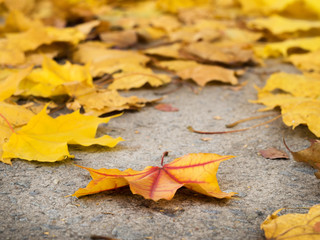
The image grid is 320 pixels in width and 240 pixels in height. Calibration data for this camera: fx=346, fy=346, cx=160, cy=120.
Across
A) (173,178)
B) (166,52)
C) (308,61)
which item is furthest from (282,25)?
(173,178)

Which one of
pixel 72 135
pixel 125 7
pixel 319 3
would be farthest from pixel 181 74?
pixel 125 7

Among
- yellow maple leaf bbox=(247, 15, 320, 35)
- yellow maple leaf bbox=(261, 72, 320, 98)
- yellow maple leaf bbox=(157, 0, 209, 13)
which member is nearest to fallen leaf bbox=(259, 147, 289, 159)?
yellow maple leaf bbox=(261, 72, 320, 98)

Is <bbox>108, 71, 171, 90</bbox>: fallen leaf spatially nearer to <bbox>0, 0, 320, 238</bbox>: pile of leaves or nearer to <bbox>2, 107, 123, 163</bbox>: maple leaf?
<bbox>0, 0, 320, 238</bbox>: pile of leaves

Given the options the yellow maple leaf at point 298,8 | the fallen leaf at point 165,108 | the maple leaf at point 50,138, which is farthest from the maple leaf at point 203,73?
the yellow maple leaf at point 298,8

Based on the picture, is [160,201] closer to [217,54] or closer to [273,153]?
[273,153]

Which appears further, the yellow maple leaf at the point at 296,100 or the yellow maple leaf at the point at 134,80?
the yellow maple leaf at the point at 134,80

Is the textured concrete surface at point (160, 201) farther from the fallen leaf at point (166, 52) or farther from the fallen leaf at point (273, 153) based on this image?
the fallen leaf at point (166, 52)
